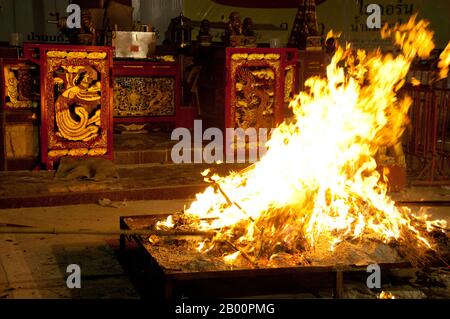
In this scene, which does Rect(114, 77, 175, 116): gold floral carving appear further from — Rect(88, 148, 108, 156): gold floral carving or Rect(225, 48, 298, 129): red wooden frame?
Rect(88, 148, 108, 156): gold floral carving

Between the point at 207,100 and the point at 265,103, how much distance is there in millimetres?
1878

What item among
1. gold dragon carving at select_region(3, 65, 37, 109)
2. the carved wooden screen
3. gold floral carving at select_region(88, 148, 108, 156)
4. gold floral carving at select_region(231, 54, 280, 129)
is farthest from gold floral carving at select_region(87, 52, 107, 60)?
gold floral carving at select_region(231, 54, 280, 129)

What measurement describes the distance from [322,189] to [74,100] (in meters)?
4.31

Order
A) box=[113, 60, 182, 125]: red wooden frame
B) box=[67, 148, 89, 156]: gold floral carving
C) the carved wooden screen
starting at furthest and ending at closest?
1. box=[113, 60, 182, 125]: red wooden frame
2. box=[67, 148, 89, 156]: gold floral carving
3. the carved wooden screen

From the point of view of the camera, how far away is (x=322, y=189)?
5.21m

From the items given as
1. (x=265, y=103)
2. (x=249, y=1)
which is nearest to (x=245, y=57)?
(x=265, y=103)

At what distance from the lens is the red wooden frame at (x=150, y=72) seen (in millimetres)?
10000

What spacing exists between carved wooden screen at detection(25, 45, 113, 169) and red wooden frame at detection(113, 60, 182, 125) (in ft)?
5.02

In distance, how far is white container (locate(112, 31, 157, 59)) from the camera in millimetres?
10500

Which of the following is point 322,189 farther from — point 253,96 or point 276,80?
point 276,80

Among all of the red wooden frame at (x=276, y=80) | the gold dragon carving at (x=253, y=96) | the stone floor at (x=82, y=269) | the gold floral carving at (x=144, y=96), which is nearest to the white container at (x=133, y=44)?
the gold floral carving at (x=144, y=96)

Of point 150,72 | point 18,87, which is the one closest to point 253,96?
point 150,72

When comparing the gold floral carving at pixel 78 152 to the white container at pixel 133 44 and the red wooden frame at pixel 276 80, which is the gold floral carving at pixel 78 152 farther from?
the white container at pixel 133 44
